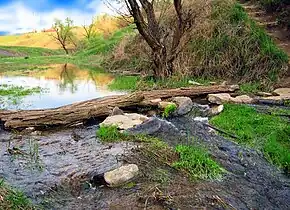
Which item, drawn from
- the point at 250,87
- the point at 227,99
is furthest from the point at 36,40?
the point at 227,99

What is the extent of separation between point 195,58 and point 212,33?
152 centimetres

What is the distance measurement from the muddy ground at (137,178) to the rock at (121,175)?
0.12 meters

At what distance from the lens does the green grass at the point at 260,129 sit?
27.5 ft

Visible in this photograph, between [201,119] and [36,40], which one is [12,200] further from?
[36,40]

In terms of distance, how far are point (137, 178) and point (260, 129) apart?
4.23 meters

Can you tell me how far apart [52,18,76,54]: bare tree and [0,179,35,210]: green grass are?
66524mm

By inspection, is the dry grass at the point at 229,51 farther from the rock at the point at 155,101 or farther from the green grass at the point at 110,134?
the green grass at the point at 110,134

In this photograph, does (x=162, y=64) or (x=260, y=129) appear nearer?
(x=260, y=129)

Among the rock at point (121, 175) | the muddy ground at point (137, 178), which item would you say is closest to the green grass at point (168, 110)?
the muddy ground at point (137, 178)

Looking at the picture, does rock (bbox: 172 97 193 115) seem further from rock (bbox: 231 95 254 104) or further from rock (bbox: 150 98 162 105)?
rock (bbox: 231 95 254 104)

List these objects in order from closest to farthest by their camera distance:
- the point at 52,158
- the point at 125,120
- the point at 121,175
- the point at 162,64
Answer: the point at 121,175 < the point at 52,158 < the point at 125,120 < the point at 162,64

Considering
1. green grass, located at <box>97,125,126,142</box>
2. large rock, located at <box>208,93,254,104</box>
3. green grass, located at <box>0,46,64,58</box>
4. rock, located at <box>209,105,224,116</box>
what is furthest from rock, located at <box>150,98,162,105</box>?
green grass, located at <box>0,46,64,58</box>

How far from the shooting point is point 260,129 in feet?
31.9

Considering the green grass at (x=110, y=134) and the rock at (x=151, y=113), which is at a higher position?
the green grass at (x=110, y=134)
